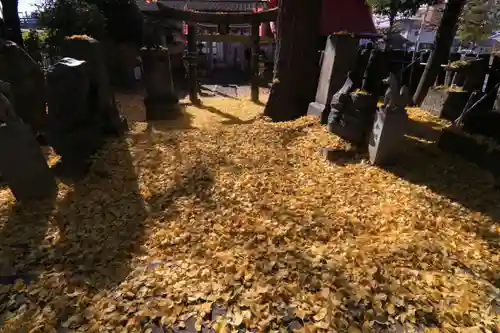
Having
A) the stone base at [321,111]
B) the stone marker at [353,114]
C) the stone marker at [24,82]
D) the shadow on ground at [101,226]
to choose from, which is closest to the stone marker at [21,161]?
the shadow on ground at [101,226]

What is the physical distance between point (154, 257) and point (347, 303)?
2118 millimetres

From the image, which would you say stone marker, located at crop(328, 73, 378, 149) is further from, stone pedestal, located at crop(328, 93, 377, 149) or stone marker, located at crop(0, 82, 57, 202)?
stone marker, located at crop(0, 82, 57, 202)

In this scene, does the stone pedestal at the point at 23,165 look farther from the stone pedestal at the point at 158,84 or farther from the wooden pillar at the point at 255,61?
the wooden pillar at the point at 255,61

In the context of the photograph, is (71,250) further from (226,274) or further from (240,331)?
(240,331)

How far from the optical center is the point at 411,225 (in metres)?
3.95

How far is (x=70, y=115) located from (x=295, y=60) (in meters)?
5.99

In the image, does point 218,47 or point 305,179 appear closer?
point 305,179

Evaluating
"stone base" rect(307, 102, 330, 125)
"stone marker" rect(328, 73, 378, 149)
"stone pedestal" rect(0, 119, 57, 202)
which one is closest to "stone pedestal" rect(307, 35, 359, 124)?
"stone base" rect(307, 102, 330, 125)

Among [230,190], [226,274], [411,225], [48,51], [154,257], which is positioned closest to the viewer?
[226,274]

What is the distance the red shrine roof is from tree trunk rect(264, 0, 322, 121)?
30.6ft

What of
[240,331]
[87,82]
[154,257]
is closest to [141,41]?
[87,82]

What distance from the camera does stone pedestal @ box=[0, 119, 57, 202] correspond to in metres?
3.97

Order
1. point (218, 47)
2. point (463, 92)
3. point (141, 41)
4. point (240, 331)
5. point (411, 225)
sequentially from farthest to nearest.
Answer: point (218, 47)
point (141, 41)
point (463, 92)
point (411, 225)
point (240, 331)

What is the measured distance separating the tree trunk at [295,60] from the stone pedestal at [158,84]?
10.3ft
